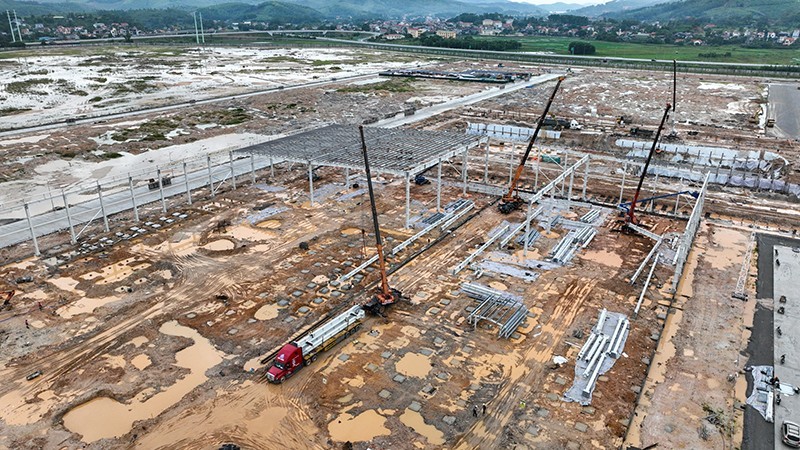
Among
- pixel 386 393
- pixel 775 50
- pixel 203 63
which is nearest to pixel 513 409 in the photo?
pixel 386 393

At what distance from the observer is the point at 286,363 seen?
615 inches

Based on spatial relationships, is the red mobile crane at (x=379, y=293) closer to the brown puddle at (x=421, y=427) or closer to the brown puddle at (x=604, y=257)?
the brown puddle at (x=421, y=427)

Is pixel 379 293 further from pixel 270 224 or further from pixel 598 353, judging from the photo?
pixel 270 224

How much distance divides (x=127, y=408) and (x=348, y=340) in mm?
6897

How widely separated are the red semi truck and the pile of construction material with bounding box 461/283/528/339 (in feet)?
14.0

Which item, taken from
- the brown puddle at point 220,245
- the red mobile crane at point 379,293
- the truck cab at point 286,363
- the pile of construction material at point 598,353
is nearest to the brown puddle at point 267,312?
the truck cab at point 286,363

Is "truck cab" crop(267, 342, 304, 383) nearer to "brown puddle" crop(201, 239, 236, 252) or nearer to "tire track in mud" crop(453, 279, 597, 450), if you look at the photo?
"tire track in mud" crop(453, 279, 597, 450)

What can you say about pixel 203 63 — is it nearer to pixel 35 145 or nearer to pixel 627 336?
pixel 35 145

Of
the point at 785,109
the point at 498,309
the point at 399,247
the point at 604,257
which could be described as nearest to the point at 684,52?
the point at 785,109

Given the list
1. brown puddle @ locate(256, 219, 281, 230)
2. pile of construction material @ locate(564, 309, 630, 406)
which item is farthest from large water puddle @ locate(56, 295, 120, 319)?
pile of construction material @ locate(564, 309, 630, 406)

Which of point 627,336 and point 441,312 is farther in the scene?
point 441,312

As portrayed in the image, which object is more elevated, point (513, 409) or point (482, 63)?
point (482, 63)

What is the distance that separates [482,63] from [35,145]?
279 ft

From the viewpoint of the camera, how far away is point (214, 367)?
16.5 meters
